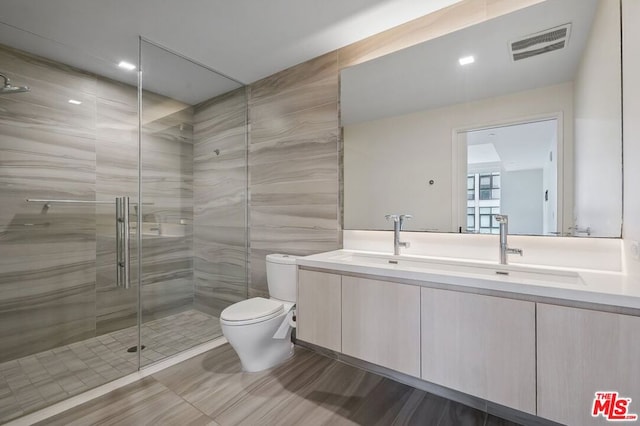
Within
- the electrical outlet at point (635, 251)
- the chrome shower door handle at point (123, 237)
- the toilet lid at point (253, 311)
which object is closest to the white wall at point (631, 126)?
the electrical outlet at point (635, 251)

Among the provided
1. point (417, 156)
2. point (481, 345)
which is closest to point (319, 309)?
point (481, 345)

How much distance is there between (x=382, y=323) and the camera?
1.70m

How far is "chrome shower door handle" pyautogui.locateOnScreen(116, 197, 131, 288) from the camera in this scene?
2457mm

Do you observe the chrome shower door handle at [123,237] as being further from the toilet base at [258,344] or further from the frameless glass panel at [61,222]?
the toilet base at [258,344]

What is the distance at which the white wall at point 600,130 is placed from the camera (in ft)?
4.88

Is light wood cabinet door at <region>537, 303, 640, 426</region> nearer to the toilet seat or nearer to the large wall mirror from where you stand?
the large wall mirror

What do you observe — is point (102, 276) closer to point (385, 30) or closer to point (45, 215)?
point (45, 215)

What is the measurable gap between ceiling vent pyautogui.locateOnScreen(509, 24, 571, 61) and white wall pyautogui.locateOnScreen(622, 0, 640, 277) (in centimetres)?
26

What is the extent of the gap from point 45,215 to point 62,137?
0.66 metres

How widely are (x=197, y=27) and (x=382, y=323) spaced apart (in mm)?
2336

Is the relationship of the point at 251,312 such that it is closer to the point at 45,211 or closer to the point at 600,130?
the point at 45,211

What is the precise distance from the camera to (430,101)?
209 centimetres

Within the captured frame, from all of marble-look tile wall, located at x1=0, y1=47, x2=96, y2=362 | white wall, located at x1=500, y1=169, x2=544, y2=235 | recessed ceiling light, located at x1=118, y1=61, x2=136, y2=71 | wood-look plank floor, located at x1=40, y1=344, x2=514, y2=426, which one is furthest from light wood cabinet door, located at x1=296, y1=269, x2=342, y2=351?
recessed ceiling light, located at x1=118, y1=61, x2=136, y2=71

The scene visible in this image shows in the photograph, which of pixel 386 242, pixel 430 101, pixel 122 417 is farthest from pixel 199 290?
pixel 430 101
